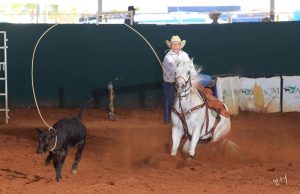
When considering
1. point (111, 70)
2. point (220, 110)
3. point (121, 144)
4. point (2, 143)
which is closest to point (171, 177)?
point (220, 110)

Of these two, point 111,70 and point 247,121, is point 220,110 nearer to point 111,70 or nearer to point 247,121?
point 247,121

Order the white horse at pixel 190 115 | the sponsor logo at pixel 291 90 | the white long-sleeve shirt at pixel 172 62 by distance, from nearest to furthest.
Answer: the white horse at pixel 190 115, the white long-sleeve shirt at pixel 172 62, the sponsor logo at pixel 291 90

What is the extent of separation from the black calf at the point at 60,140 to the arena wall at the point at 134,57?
8.80 metres

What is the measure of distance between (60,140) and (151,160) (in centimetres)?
198

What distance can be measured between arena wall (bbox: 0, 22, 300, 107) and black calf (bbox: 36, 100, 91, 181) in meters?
8.80

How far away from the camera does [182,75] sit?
9.20m

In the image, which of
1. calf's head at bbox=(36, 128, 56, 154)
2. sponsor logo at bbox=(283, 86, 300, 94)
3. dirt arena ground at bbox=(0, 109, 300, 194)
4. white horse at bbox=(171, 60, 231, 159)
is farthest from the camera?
sponsor logo at bbox=(283, 86, 300, 94)

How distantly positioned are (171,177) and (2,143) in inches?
187

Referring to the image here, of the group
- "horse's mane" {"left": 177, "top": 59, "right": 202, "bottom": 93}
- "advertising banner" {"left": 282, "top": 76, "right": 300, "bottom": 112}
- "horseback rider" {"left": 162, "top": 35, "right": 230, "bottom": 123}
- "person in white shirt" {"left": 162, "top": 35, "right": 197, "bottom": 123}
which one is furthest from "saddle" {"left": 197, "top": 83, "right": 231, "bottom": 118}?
"advertising banner" {"left": 282, "top": 76, "right": 300, "bottom": 112}

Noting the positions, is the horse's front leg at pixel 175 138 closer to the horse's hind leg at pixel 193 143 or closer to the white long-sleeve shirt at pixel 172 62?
the horse's hind leg at pixel 193 143

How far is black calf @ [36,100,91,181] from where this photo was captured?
8.02 metres

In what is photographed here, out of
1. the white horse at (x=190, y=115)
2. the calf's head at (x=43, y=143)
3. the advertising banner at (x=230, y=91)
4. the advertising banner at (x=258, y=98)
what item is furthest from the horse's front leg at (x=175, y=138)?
the advertising banner at (x=258, y=98)

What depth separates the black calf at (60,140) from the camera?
8.02 m

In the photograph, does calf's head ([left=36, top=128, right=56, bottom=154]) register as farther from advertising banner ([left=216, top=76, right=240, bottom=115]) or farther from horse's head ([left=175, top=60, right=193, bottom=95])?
advertising banner ([left=216, top=76, right=240, bottom=115])
